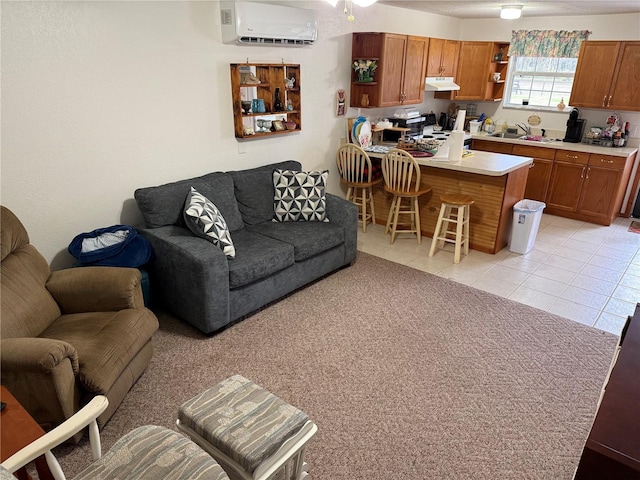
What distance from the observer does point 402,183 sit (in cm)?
424

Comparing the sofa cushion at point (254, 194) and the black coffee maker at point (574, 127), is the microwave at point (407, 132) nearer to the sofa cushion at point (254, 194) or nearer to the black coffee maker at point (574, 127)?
the black coffee maker at point (574, 127)

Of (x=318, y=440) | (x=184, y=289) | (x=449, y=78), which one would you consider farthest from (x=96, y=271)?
(x=449, y=78)

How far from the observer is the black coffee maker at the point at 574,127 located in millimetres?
5266

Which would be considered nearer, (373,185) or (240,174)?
(240,174)

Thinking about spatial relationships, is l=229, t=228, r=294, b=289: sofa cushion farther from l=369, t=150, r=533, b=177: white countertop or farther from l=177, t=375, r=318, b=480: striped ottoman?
l=369, t=150, r=533, b=177: white countertop

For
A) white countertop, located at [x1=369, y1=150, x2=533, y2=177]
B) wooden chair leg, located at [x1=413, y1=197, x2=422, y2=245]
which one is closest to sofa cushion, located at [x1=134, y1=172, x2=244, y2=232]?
wooden chair leg, located at [x1=413, y1=197, x2=422, y2=245]

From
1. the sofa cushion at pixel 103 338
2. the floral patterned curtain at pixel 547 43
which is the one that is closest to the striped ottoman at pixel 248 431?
the sofa cushion at pixel 103 338

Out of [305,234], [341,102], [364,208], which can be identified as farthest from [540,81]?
[305,234]

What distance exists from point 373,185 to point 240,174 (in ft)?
5.90

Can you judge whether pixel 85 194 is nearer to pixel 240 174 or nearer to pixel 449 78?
pixel 240 174

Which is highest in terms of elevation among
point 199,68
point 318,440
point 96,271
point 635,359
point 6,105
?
point 199,68

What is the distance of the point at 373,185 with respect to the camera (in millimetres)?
4918

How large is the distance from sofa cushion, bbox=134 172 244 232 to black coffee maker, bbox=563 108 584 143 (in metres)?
4.29

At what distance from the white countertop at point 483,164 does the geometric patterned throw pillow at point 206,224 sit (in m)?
2.19
